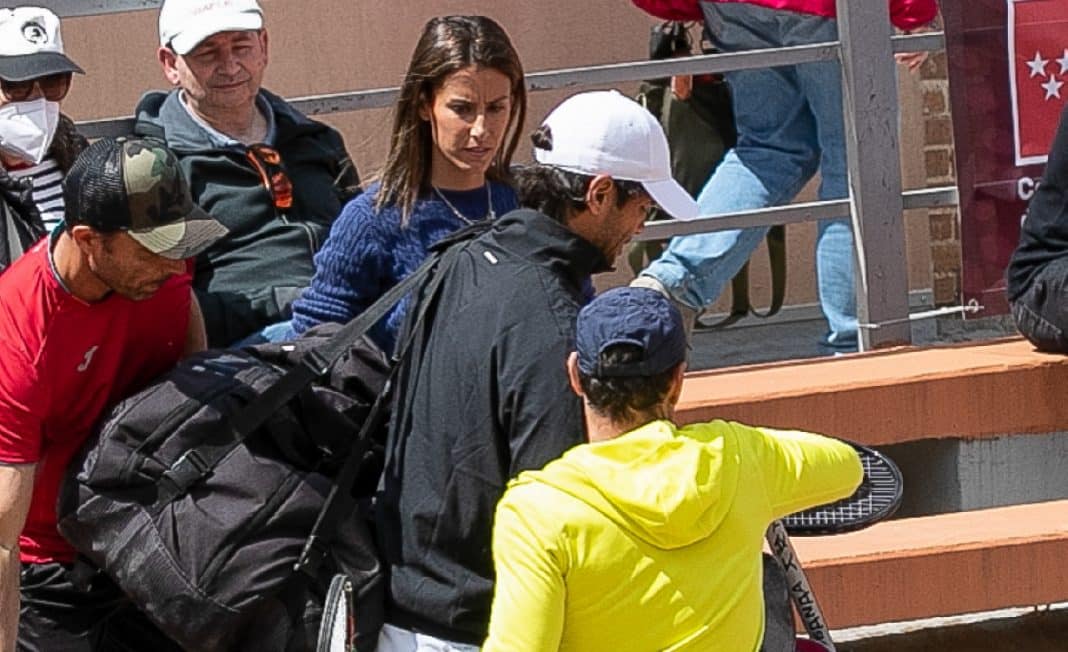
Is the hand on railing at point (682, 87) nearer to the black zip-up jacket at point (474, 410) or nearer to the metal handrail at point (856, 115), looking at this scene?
the metal handrail at point (856, 115)

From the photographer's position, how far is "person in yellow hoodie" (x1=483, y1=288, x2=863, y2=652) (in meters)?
2.84

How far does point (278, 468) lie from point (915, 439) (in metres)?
2.20

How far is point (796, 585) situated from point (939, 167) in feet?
17.2

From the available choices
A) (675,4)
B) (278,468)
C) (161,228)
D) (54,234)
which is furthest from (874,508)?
(675,4)

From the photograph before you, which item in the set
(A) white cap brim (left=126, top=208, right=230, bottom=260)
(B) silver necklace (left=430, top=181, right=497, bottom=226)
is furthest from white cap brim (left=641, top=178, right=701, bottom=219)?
(A) white cap brim (left=126, top=208, right=230, bottom=260)

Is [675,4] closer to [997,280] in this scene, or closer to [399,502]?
[997,280]

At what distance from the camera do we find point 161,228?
3395 mm

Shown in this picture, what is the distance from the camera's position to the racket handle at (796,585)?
339 centimetres

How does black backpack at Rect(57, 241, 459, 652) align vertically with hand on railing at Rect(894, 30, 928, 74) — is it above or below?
below

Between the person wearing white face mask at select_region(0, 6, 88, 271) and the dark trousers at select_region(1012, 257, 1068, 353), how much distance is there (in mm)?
2454

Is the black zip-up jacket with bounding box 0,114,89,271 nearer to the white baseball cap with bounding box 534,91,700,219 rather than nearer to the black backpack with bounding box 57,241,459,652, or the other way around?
the black backpack with bounding box 57,241,459,652

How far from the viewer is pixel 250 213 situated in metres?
4.53

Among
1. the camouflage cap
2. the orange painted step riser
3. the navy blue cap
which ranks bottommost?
the orange painted step riser

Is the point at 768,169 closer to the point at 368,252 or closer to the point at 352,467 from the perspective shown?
the point at 368,252
